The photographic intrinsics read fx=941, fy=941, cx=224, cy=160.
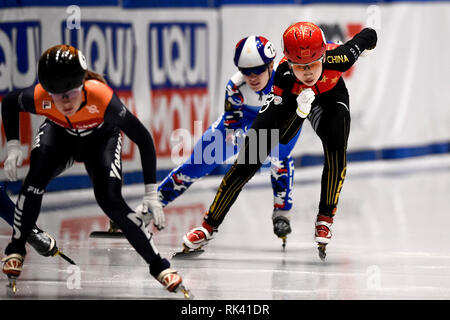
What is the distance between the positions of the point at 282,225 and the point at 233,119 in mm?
863

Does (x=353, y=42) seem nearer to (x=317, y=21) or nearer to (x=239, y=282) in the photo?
(x=239, y=282)

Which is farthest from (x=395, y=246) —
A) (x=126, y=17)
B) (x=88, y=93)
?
(x=126, y=17)

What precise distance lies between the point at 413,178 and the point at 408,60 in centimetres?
222

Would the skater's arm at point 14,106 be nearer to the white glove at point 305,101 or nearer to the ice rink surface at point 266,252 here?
the ice rink surface at point 266,252

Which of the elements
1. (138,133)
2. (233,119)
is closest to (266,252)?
(233,119)

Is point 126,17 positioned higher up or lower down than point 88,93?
higher up

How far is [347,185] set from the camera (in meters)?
10.4

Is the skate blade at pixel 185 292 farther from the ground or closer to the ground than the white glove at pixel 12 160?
closer to the ground

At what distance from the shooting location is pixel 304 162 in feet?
38.1

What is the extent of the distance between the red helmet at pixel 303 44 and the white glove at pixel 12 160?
1759 millimetres

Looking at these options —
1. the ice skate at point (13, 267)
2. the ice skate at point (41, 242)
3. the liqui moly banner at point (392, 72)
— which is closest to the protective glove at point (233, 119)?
the ice skate at point (41, 242)

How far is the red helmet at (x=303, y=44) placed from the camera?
5.79 meters

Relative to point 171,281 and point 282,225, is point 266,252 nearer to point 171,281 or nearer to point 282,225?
point 282,225

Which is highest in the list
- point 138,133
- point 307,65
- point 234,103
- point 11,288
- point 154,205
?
point 307,65
